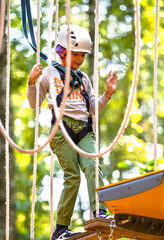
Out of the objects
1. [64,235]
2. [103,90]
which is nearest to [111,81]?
[64,235]

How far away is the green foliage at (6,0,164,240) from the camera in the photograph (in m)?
9.08

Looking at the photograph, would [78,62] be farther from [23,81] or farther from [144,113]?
[144,113]

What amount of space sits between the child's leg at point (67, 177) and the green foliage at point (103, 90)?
5.45m

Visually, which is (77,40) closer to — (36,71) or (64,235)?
(36,71)

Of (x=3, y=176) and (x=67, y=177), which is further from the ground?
(x=67, y=177)

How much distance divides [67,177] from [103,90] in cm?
574

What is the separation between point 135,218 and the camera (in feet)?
8.93

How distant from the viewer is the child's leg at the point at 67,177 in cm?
337

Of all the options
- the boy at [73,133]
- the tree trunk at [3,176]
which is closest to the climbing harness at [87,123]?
the boy at [73,133]

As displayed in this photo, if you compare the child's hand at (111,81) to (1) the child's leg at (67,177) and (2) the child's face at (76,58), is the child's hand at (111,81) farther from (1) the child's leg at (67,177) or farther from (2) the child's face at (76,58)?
(1) the child's leg at (67,177)

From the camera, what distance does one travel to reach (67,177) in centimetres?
338

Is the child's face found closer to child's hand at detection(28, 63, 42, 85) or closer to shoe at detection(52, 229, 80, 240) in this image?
child's hand at detection(28, 63, 42, 85)

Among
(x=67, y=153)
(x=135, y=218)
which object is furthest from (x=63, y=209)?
(x=135, y=218)

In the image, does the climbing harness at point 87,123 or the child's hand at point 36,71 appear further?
the climbing harness at point 87,123
